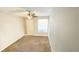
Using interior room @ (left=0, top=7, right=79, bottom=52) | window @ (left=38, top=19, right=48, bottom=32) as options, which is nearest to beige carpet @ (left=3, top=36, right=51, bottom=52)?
interior room @ (left=0, top=7, right=79, bottom=52)

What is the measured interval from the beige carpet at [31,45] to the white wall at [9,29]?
7cm

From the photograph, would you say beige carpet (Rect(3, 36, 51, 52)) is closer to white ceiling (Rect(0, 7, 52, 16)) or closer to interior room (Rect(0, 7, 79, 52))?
interior room (Rect(0, 7, 79, 52))

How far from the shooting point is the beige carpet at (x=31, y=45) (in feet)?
3.73

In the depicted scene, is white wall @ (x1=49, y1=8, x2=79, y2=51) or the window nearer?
white wall @ (x1=49, y1=8, x2=79, y2=51)

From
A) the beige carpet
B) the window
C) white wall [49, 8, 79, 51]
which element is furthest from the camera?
the window

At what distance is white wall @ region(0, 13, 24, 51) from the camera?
1165 mm

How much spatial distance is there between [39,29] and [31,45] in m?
0.25

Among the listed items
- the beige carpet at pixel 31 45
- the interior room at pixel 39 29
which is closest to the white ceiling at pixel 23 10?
the interior room at pixel 39 29

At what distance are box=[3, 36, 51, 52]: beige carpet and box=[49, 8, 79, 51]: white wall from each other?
0.11 metres

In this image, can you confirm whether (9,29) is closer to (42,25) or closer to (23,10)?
(23,10)

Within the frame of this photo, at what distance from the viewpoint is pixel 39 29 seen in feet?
4.38
